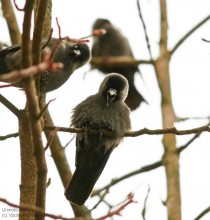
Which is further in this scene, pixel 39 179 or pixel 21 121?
pixel 21 121

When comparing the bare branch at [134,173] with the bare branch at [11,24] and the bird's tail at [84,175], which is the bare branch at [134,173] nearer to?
the bird's tail at [84,175]

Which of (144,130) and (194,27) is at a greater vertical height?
(194,27)

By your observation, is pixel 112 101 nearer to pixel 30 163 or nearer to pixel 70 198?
pixel 70 198

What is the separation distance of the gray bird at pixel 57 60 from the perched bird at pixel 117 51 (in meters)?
2.14

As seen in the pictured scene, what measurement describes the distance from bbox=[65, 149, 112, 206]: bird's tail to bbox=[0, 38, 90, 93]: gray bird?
768mm

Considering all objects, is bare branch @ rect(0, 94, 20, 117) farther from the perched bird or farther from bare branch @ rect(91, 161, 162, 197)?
the perched bird

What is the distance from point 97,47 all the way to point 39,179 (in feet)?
18.4

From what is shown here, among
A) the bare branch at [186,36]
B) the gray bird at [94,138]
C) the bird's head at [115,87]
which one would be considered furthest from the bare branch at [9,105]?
the bare branch at [186,36]

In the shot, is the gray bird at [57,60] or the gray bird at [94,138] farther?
the gray bird at [94,138]

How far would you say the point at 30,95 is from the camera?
2.40m

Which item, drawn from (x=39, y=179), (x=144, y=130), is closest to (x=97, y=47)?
(x=144, y=130)

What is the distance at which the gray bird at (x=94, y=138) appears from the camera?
4.94 m

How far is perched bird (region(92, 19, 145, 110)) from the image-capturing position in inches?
292

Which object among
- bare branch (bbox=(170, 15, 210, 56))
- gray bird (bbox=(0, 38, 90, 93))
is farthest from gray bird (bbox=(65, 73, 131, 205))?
bare branch (bbox=(170, 15, 210, 56))
